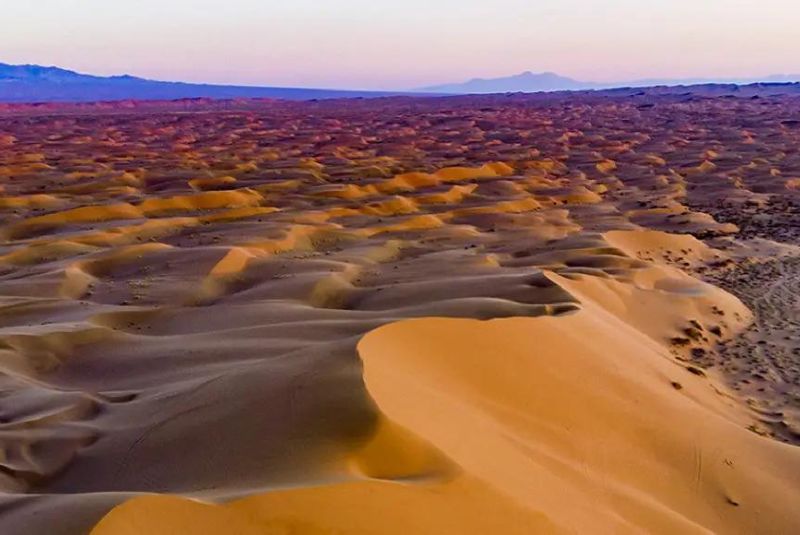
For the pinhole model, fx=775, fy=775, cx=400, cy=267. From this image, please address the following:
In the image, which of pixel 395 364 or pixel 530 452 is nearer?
pixel 530 452

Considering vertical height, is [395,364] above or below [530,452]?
above

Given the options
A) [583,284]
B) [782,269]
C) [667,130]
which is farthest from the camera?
[667,130]

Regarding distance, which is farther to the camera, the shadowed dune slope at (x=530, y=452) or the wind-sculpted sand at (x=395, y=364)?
the wind-sculpted sand at (x=395, y=364)

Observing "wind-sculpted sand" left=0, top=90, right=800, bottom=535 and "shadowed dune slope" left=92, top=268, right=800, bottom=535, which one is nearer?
"shadowed dune slope" left=92, top=268, right=800, bottom=535

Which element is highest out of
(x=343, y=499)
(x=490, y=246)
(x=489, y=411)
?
Answer: (x=343, y=499)

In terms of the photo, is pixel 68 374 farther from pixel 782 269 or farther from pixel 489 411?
pixel 782 269

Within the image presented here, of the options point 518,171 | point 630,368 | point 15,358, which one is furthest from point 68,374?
point 518,171

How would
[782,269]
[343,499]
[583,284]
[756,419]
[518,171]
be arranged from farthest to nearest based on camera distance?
1. [518,171]
2. [782,269]
3. [583,284]
4. [756,419]
5. [343,499]

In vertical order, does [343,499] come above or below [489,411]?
above
